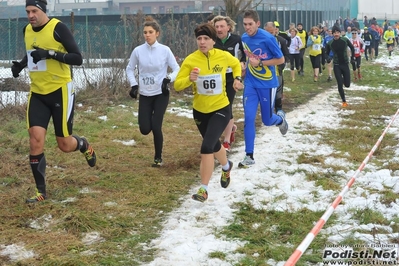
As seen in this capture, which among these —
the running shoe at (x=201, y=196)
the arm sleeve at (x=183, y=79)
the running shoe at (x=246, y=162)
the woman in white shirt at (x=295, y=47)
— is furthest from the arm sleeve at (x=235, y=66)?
the woman in white shirt at (x=295, y=47)

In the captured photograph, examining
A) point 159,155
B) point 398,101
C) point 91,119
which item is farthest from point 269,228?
point 398,101

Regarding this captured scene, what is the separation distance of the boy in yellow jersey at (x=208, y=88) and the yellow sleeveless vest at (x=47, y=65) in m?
1.17

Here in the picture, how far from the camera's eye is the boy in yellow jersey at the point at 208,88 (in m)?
5.99

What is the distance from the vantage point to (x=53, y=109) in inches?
233

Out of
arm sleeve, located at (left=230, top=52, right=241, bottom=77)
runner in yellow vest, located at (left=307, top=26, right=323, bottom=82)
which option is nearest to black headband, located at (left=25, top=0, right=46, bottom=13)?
arm sleeve, located at (left=230, top=52, right=241, bottom=77)

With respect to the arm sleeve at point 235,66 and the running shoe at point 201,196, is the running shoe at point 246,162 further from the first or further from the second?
the running shoe at point 201,196

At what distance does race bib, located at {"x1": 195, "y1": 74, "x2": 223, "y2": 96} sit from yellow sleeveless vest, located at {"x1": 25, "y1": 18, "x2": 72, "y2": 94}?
1.37 m

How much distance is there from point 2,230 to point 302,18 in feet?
125

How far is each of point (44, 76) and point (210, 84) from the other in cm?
166

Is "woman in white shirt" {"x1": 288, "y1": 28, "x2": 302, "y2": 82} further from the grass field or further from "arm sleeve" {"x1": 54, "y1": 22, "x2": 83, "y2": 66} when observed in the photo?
"arm sleeve" {"x1": 54, "y1": 22, "x2": 83, "y2": 66}

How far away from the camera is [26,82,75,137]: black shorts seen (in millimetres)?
5805

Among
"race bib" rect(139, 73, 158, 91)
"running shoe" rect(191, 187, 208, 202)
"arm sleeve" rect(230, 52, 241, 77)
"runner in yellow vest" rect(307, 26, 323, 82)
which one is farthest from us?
"runner in yellow vest" rect(307, 26, 323, 82)

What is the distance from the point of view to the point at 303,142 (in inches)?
355

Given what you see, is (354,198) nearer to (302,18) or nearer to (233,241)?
(233,241)
